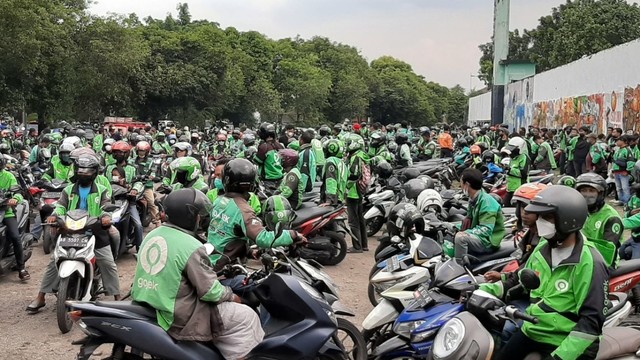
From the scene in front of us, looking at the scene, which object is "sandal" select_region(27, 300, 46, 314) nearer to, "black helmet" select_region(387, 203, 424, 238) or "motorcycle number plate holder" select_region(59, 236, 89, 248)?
"motorcycle number plate holder" select_region(59, 236, 89, 248)

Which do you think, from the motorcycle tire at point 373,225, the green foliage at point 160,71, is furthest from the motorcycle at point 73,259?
the green foliage at point 160,71

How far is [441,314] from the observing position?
4.54 meters

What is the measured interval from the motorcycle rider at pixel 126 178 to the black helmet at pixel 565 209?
21.1 feet

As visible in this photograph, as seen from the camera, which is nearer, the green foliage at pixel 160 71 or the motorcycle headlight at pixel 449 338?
the motorcycle headlight at pixel 449 338

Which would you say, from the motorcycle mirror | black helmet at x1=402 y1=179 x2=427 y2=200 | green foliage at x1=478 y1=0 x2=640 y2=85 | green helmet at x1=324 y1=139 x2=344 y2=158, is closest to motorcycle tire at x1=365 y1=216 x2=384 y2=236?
green helmet at x1=324 y1=139 x2=344 y2=158

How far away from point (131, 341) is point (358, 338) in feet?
5.85

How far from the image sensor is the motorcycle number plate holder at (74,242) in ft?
21.5

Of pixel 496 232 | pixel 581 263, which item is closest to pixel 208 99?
pixel 496 232

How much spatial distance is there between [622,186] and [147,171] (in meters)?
10.0

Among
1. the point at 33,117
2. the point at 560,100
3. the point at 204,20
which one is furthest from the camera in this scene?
the point at 204,20

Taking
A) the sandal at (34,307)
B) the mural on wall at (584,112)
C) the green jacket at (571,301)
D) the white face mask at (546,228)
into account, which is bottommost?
the sandal at (34,307)

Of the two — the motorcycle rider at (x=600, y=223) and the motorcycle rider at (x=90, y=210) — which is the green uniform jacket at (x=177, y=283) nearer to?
the motorcycle rider at (x=90, y=210)

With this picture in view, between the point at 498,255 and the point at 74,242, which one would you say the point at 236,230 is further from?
the point at 498,255

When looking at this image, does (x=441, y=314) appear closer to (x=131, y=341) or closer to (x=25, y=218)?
(x=131, y=341)
